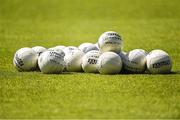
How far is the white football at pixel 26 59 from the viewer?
18.0 m

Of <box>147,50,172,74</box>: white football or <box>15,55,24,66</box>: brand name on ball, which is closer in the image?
<box>147,50,172,74</box>: white football

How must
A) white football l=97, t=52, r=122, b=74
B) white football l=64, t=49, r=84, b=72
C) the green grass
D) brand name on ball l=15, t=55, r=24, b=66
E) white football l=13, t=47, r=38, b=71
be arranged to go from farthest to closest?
brand name on ball l=15, t=55, r=24, b=66
white football l=13, t=47, r=38, b=71
white football l=64, t=49, r=84, b=72
white football l=97, t=52, r=122, b=74
the green grass

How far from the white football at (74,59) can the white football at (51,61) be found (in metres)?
0.34

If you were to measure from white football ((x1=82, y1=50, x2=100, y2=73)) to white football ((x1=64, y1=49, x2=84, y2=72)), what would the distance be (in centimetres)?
25

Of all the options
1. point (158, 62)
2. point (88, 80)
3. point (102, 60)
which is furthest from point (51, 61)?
point (158, 62)

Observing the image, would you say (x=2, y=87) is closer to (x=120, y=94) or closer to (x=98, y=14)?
(x=120, y=94)

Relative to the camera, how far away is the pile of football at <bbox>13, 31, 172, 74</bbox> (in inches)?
683

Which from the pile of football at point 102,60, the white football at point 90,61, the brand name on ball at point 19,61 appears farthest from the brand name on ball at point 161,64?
the brand name on ball at point 19,61

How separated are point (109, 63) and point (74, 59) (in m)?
1.21

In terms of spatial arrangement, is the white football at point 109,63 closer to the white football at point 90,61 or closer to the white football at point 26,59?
the white football at point 90,61

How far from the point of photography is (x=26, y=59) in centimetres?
1805

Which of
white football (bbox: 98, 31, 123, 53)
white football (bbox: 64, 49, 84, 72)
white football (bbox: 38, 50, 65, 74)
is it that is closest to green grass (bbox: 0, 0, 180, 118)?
white football (bbox: 38, 50, 65, 74)

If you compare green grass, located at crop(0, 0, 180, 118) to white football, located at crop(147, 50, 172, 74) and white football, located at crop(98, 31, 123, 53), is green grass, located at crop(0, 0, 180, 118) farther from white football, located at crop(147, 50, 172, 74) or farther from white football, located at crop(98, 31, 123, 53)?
white football, located at crop(98, 31, 123, 53)

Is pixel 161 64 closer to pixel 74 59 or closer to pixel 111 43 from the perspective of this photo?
pixel 111 43
